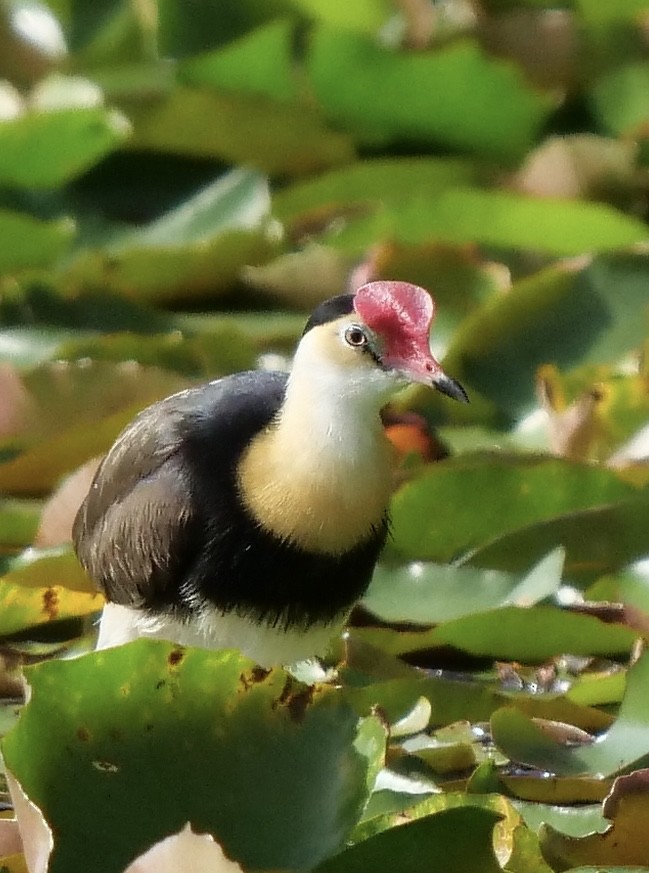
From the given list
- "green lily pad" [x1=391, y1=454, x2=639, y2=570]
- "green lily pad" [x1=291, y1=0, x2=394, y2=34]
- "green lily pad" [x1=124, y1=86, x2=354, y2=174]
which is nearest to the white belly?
"green lily pad" [x1=391, y1=454, x2=639, y2=570]

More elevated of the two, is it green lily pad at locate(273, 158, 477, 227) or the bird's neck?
the bird's neck

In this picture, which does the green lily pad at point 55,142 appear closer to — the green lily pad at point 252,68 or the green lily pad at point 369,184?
the green lily pad at point 252,68

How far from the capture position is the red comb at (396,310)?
9.02 ft

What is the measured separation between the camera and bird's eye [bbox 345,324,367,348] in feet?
9.09

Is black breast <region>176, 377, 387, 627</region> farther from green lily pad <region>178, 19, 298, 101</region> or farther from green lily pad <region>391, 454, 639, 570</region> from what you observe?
green lily pad <region>178, 19, 298, 101</region>

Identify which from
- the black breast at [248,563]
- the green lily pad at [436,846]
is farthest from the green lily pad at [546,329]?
the green lily pad at [436,846]

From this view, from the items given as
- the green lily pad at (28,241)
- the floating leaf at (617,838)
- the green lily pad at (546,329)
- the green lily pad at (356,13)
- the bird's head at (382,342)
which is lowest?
the green lily pad at (546,329)

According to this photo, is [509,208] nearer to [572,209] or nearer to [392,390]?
[572,209]

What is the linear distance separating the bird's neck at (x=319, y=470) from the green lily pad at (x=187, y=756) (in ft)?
1.80

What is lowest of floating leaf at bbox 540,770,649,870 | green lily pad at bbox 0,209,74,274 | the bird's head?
green lily pad at bbox 0,209,74,274

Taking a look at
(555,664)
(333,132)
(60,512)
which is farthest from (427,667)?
(333,132)

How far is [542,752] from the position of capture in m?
2.60

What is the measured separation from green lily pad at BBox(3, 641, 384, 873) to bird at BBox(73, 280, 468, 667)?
1.80ft

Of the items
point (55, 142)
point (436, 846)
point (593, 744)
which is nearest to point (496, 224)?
point (55, 142)
